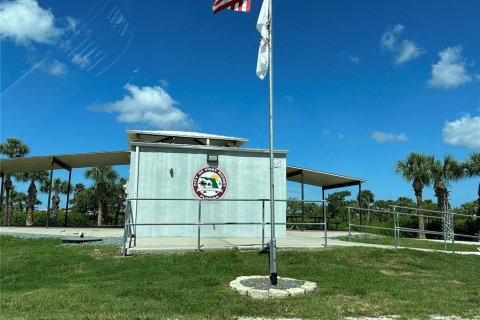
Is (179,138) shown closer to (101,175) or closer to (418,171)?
(418,171)

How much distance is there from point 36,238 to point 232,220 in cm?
591

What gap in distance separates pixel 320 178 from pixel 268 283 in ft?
56.6

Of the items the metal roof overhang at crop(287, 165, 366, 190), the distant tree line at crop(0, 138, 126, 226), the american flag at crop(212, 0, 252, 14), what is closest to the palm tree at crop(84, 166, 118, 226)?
the distant tree line at crop(0, 138, 126, 226)

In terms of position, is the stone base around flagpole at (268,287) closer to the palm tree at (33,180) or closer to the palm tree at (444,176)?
the palm tree at (444,176)

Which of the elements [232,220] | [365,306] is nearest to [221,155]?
[232,220]

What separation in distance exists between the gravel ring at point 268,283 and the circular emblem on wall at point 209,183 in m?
6.45

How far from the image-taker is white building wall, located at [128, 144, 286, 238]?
43.7ft

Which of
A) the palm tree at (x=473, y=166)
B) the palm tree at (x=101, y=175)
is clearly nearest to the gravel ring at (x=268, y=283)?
the palm tree at (x=473, y=166)

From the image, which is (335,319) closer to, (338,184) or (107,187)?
(338,184)

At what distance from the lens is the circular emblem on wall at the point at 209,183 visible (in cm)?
1372

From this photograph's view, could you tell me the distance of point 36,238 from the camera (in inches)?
512

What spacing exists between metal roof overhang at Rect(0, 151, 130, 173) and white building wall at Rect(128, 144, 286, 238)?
20.2 ft

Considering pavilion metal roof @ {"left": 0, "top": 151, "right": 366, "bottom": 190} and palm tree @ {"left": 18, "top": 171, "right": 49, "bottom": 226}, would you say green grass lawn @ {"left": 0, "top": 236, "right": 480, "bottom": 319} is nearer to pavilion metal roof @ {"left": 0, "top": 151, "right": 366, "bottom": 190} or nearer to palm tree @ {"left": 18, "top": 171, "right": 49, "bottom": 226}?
pavilion metal roof @ {"left": 0, "top": 151, "right": 366, "bottom": 190}

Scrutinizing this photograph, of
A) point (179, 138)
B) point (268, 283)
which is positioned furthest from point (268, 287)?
point (179, 138)
